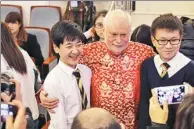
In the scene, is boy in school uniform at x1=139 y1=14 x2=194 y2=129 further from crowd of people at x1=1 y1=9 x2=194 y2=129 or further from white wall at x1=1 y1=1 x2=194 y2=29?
white wall at x1=1 y1=1 x2=194 y2=29

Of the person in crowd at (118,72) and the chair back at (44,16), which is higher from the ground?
the chair back at (44,16)

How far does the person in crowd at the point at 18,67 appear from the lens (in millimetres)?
2227

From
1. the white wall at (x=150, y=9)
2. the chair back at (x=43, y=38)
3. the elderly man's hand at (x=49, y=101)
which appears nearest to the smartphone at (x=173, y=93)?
the elderly man's hand at (x=49, y=101)

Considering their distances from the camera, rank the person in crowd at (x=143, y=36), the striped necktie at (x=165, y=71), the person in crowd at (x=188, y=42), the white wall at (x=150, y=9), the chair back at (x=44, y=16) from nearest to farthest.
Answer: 1. the striped necktie at (x=165, y=71)
2. the person in crowd at (x=143, y=36)
3. the person in crowd at (x=188, y=42)
4. the chair back at (x=44, y=16)
5. the white wall at (x=150, y=9)

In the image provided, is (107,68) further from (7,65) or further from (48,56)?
(48,56)

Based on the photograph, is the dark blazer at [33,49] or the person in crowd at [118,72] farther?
the dark blazer at [33,49]

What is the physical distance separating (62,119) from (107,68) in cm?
39

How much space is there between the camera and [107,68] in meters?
2.00

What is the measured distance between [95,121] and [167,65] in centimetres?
82

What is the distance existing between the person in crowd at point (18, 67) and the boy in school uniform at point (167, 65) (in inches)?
31.7

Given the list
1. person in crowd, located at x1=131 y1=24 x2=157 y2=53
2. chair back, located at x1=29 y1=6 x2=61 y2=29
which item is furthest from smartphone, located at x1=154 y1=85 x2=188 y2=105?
chair back, located at x1=29 y1=6 x2=61 y2=29

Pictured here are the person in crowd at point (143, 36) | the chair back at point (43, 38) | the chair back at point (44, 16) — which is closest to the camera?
the person in crowd at point (143, 36)

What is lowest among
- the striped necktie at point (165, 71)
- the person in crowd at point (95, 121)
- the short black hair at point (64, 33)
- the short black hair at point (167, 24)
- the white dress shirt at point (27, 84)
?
the white dress shirt at point (27, 84)

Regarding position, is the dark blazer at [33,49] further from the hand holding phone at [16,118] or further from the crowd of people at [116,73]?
the hand holding phone at [16,118]
